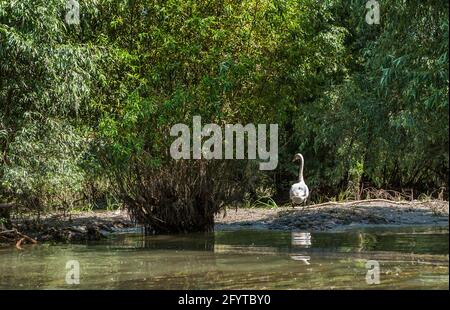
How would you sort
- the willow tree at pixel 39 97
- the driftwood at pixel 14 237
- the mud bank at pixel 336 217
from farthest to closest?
1. the mud bank at pixel 336 217
2. the driftwood at pixel 14 237
3. the willow tree at pixel 39 97

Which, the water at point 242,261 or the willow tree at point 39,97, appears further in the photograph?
the willow tree at point 39,97

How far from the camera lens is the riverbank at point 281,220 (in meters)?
16.4

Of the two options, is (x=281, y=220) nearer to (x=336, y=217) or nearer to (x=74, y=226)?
(x=336, y=217)

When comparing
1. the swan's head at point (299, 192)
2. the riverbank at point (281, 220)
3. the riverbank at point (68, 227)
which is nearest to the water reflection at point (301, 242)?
the riverbank at point (281, 220)

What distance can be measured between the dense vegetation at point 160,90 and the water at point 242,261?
1.30 meters

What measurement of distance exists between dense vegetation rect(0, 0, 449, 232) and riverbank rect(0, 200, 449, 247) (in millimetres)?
758

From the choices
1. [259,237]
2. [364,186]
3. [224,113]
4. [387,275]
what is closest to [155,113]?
[224,113]

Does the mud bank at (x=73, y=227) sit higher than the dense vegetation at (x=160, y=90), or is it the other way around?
the dense vegetation at (x=160, y=90)

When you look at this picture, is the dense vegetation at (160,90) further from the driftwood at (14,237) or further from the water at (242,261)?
the water at (242,261)

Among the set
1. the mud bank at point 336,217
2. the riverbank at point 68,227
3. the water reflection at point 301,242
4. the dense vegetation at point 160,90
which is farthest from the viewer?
the mud bank at point 336,217

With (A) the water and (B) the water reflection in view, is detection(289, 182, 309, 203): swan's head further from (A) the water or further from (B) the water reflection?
(A) the water

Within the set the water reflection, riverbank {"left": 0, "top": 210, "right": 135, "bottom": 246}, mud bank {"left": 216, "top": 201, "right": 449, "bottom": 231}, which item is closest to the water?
the water reflection
